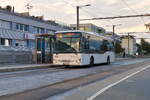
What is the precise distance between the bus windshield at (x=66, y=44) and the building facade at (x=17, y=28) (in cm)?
2799

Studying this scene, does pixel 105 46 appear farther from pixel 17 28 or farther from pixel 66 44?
pixel 17 28

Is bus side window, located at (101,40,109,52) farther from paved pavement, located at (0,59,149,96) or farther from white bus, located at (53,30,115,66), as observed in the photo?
paved pavement, located at (0,59,149,96)

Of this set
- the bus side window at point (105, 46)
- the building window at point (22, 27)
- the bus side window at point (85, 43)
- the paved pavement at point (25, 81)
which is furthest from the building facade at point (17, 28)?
the paved pavement at point (25, 81)

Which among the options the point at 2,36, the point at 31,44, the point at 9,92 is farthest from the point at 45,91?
the point at 31,44

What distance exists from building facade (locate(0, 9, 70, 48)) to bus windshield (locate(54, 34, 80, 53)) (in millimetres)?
27995

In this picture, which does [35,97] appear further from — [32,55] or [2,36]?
[2,36]

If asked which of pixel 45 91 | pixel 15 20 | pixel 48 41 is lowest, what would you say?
pixel 45 91

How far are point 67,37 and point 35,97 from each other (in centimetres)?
1838

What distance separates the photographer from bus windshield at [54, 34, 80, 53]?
2894 centimetres

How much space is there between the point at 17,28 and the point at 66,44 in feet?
113

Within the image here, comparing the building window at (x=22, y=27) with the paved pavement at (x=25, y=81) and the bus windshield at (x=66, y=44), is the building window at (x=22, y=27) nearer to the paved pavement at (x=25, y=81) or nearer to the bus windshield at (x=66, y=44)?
the bus windshield at (x=66, y=44)

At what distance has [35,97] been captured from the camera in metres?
11.1

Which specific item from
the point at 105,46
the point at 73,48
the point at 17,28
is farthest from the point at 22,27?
the point at 73,48

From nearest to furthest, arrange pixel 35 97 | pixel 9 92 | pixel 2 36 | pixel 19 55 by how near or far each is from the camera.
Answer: pixel 35 97 < pixel 9 92 < pixel 19 55 < pixel 2 36
